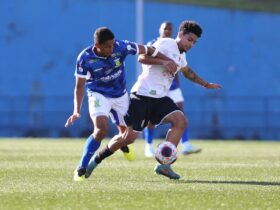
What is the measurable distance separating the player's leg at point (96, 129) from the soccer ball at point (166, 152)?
30.1 inches

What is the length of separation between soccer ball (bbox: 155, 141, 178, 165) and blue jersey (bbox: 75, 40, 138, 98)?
116cm

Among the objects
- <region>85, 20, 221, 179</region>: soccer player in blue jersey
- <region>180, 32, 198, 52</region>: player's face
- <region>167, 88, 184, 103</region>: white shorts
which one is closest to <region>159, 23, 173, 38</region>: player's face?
<region>167, 88, 184, 103</region>: white shorts

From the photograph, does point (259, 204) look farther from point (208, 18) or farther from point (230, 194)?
point (208, 18)

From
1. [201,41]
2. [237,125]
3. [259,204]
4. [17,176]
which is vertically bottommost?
[237,125]

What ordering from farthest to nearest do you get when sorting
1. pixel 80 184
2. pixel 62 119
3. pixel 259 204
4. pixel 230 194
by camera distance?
pixel 62 119, pixel 80 184, pixel 230 194, pixel 259 204

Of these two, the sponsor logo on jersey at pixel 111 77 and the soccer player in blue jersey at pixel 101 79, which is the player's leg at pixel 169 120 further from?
the sponsor logo on jersey at pixel 111 77

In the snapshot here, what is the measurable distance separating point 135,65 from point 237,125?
478cm

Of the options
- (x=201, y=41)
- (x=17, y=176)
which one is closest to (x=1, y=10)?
(x=201, y=41)

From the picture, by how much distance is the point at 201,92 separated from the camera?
3916cm

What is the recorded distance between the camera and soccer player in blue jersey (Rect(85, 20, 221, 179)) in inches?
515

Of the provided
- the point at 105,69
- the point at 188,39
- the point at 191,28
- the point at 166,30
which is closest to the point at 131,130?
the point at 105,69

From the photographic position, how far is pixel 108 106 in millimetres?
13273

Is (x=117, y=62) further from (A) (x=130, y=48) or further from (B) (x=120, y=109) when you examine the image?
(B) (x=120, y=109)

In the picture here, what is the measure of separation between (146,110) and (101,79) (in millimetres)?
758
